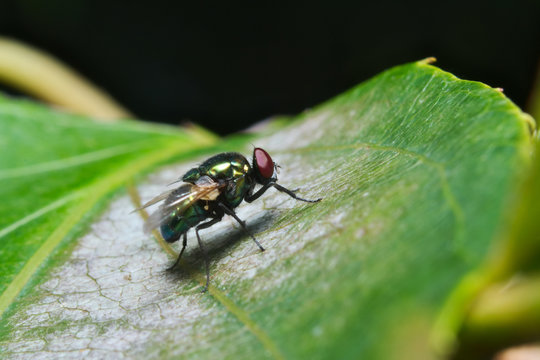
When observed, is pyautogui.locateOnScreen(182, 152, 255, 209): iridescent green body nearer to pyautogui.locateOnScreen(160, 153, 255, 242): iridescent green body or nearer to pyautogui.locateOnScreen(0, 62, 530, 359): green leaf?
pyautogui.locateOnScreen(160, 153, 255, 242): iridescent green body

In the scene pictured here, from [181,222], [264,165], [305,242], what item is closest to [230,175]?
[264,165]

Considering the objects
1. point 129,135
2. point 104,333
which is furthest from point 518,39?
point 104,333

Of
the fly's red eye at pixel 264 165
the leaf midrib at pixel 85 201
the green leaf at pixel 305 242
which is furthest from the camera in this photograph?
the fly's red eye at pixel 264 165

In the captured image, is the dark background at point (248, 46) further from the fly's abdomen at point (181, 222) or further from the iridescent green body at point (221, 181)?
the fly's abdomen at point (181, 222)

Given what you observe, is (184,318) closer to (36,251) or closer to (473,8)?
(36,251)

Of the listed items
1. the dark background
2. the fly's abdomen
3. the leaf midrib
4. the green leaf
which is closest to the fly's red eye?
the green leaf

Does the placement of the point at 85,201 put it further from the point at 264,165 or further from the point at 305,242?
the point at 305,242

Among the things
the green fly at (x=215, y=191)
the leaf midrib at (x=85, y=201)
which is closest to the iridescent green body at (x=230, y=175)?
the green fly at (x=215, y=191)
